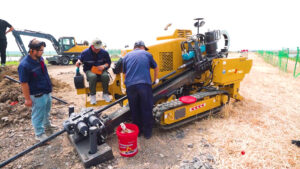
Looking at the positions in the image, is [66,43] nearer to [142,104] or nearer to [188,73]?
[188,73]

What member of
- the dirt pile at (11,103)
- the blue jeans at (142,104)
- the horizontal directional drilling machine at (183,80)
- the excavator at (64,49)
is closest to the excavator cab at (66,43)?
the excavator at (64,49)

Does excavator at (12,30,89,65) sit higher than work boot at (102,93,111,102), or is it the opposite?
excavator at (12,30,89,65)

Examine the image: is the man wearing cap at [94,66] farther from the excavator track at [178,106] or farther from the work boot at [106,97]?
the excavator track at [178,106]

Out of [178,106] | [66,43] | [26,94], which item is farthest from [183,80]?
[66,43]

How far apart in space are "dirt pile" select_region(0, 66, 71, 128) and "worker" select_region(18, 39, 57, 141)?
1.48 m

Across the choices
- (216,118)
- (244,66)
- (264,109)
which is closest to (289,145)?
(216,118)

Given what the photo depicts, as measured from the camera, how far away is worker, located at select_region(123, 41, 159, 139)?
3551 millimetres

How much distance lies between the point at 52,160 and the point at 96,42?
2.55m

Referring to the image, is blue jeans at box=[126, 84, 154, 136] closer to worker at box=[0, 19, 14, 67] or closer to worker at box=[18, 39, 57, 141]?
worker at box=[18, 39, 57, 141]

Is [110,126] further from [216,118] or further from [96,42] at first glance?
[216,118]

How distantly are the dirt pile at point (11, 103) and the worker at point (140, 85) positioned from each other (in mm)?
3118

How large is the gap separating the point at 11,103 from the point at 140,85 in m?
4.55

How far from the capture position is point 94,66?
4.36 metres

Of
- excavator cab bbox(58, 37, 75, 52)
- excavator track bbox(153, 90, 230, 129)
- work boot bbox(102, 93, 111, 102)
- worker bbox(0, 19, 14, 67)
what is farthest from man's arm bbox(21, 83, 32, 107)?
excavator cab bbox(58, 37, 75, 52)
